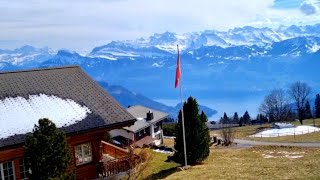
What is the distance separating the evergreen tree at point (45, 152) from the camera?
19766 millimetres

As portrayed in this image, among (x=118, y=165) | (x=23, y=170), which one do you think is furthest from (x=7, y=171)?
(x=118, y=165)

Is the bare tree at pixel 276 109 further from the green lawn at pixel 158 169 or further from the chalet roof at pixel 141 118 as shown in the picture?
the green lawn at pixel 158 169

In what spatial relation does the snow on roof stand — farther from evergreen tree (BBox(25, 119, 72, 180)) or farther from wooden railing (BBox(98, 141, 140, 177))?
evergreen tree (BBox(25, 119, 72, 180))

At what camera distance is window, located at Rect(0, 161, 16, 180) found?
23.5 m

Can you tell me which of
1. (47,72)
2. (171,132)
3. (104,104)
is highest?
(47,72)

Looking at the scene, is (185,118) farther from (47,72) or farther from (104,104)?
(47,72)

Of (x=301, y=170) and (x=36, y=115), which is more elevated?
(x=36, y=115)

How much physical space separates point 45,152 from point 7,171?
16.9ft

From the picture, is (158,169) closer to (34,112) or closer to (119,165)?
(119,165)

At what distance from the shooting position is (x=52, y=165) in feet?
66.0

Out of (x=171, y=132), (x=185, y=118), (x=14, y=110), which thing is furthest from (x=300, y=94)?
(x=14, y=110)

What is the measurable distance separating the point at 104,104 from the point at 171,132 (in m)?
62.6

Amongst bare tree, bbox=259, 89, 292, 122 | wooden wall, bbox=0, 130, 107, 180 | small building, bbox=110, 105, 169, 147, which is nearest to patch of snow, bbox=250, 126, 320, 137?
small building, bbox=110, 105, 169, 147

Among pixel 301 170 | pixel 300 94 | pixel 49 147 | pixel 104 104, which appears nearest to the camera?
pixel 49 147
